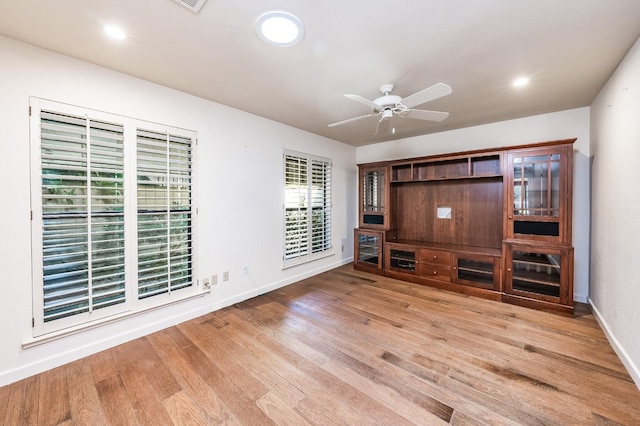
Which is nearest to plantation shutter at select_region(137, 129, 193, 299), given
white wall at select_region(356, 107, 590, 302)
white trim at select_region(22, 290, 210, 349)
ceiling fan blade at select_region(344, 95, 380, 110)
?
white trim at select_region(22, 290, 210, 349)

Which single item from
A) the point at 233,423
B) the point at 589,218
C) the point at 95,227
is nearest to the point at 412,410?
the point at 233,423

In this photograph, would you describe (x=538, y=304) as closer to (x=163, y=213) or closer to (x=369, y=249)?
(x=369, y=249)

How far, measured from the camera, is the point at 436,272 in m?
3.94

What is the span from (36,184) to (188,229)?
4.11 ft

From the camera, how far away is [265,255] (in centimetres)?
380

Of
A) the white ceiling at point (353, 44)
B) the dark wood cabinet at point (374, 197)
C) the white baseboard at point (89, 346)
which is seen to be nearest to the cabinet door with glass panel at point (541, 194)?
the white ceiling at point (353, 44)

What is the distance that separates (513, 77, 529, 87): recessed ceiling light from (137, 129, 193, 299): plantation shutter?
3519 millimetres

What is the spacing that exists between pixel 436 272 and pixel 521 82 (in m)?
2.61

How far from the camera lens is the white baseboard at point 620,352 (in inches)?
74.2

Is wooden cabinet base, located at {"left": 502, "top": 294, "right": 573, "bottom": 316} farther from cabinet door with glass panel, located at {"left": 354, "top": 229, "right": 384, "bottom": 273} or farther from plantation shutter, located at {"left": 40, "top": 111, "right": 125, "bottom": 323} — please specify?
plantation shutter, located at {"left": 40, "top": 111, "right": 125, "bottom": 323}

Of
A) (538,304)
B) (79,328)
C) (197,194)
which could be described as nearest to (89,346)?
(79,328)

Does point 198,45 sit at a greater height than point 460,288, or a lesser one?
greater

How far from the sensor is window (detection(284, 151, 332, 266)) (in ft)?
13.6

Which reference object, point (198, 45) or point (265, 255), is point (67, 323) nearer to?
point (265, 255)
